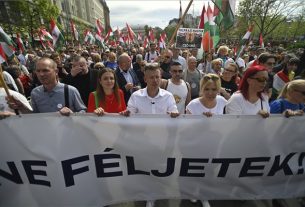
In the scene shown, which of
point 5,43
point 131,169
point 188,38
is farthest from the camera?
point 188,38

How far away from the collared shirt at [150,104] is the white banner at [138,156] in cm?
45

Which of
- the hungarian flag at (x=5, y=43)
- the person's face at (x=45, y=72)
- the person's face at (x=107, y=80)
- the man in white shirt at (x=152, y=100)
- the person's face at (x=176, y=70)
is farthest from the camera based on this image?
the hungarian flag at (x=5, y=43)

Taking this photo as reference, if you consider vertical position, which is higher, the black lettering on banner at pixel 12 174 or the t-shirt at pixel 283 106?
the t-shirt at pixel 283 106

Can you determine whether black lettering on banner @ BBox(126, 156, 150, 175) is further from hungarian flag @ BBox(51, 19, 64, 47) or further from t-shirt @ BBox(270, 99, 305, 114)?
hungarian flag @ BBox(51, 19, 64, 47)

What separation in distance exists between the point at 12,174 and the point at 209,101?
240cm

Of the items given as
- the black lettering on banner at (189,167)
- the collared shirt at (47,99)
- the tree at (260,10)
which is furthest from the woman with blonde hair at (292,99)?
the tree at (260,10)

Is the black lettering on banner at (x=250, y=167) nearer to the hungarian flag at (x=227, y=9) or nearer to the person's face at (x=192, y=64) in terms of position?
the person's face at (x=192, y=64)

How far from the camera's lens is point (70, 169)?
2580 mm

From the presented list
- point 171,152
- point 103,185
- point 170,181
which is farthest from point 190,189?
point 103,185

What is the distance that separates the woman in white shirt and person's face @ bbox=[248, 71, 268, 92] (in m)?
0.39

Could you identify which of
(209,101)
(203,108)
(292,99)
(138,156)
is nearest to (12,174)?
(138,156)

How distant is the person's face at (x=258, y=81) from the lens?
9.48ft

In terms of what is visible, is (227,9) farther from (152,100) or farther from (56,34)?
(56,34)

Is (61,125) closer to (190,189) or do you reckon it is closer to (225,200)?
(190,189)
